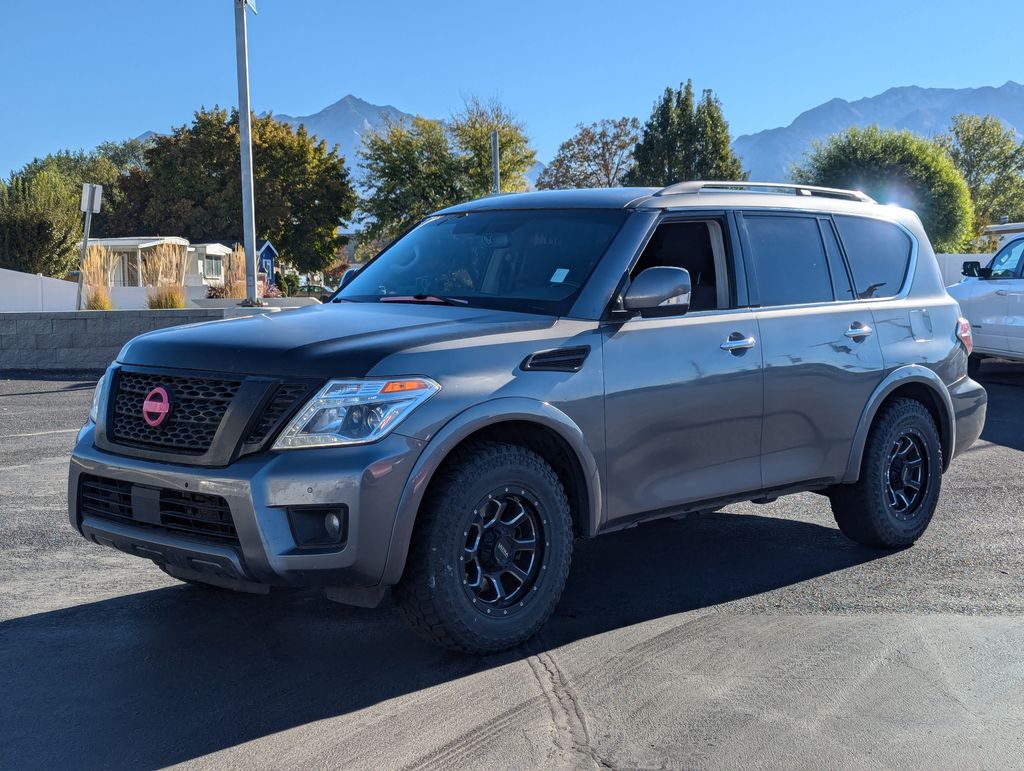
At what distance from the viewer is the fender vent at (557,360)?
178 inches

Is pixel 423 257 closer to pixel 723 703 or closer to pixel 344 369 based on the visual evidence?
pixel 344 369

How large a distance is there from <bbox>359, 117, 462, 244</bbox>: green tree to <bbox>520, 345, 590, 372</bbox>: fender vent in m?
54.8

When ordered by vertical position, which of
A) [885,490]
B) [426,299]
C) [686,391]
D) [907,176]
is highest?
[907,176]

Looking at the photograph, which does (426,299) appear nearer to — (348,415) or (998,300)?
(348,415)

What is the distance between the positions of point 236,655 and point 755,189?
11.6 feet

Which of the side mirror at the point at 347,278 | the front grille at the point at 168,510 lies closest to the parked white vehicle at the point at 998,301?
the side mirror at the point at 347,278

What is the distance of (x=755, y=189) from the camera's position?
601 cm

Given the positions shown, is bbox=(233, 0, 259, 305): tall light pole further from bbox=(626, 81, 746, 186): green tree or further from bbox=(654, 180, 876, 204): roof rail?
bbox=(626, 81, 746, 186): green tree

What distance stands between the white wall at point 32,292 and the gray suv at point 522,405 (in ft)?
106

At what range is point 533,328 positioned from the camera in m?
4.64

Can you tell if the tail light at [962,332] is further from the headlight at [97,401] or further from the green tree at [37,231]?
the green tree at [37,231]

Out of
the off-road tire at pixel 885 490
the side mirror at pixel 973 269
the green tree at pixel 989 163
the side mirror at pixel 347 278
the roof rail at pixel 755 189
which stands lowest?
the off-road tire at pixel 885 490

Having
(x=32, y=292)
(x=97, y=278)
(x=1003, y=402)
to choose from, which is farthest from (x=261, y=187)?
(x=1003, y=402)

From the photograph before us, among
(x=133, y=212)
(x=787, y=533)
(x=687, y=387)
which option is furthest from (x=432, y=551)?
(x=133, y=212)
